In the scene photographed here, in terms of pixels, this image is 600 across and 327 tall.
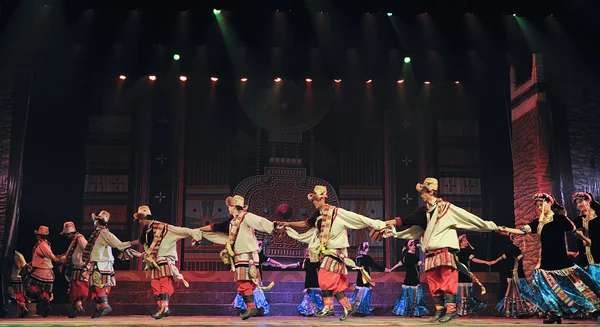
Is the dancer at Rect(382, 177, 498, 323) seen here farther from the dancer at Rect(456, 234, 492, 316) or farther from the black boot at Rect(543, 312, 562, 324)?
the dancer at Rect(456, 234, 492, 316)

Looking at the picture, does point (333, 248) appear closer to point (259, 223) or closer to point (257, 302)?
point (259, 223)

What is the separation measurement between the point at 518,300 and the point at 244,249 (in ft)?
14.1

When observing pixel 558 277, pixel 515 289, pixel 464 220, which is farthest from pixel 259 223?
pixel 515 289

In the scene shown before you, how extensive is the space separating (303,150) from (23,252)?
180 inches

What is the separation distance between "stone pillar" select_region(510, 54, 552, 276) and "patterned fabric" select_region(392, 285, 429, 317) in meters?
2.28

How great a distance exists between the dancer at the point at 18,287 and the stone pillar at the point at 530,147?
741cm

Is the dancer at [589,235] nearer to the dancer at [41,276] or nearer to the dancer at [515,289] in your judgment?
the dancer at [515,289]

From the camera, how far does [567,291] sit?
6.49 m

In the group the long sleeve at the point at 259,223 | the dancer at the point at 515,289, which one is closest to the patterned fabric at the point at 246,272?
the long sleeve at the point at 259,223

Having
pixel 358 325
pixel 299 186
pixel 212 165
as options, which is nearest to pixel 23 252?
pixel 212 165

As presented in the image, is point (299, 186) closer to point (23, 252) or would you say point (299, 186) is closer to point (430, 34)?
point (430, 34)

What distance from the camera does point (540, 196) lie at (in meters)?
6.73

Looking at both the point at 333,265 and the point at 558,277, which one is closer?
the point at 558,277

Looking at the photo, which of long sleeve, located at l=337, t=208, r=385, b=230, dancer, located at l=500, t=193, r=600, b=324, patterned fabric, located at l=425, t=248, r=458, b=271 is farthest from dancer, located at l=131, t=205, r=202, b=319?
dancer, located at l=500, t=193, r=600, b=324
